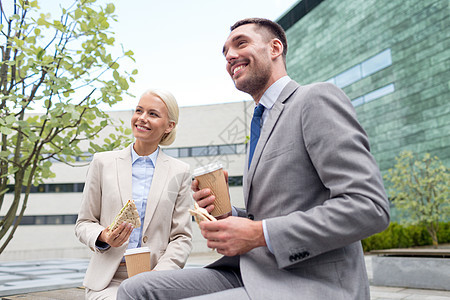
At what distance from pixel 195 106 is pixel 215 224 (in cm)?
2839

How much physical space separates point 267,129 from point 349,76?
30652mm

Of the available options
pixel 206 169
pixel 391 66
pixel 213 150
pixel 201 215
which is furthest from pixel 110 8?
pixel 391 66

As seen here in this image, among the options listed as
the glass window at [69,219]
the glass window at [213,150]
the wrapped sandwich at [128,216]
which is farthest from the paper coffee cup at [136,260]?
the glass window at [69,219]

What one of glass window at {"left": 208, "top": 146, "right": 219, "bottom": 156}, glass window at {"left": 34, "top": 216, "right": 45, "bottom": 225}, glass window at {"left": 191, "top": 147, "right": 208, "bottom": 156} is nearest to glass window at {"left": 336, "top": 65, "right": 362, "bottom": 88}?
glass window at {"left": 208, "top": 146, "right": 219, "bottom": 156}

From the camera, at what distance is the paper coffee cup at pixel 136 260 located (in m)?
2.27

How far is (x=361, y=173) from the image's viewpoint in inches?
53.6

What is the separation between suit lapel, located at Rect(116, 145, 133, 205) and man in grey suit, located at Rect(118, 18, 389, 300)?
3.50 feet

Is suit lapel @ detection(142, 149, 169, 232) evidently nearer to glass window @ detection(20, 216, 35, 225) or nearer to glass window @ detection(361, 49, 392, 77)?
glass window @ detection(361, 49, 392, 77)

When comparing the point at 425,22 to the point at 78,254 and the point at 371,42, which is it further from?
the point at 78,254

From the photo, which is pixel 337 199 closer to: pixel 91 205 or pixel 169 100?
pixel 169 100

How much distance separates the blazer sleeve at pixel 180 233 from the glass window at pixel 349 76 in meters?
28.8

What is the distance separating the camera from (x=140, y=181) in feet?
9.47

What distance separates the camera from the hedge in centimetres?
1733

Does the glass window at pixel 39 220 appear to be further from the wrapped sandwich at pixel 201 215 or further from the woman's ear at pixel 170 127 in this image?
the wrapped sandwich at pixel 201 215
